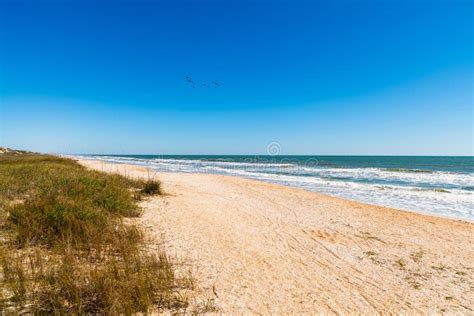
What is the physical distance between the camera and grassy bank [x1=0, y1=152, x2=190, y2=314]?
322cm

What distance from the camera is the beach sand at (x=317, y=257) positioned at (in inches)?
159

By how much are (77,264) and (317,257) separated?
454cm

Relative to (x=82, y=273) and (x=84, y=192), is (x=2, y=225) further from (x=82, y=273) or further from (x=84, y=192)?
(x=82, y=273)

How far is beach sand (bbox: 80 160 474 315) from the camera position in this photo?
13.3 ft

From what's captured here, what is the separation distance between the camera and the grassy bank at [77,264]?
10.6 ft

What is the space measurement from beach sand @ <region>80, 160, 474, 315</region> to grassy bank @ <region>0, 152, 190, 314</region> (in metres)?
0.64

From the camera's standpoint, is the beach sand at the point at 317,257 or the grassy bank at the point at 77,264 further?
the beach sand at the point at 317,257

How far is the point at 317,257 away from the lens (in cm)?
576

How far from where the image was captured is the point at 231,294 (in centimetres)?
397

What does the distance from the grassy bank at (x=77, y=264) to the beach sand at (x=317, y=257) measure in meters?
0.64

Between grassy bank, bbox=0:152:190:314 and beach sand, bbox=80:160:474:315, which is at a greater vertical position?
grassy bank, bbox=0:152:190:314

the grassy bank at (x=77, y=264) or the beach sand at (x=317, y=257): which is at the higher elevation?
the grassy bank at (x=77, y=264)

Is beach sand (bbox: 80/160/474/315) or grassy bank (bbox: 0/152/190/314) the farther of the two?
beach sand (bbox: 80/160/474/315)

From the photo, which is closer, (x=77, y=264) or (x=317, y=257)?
(x=77, y=264)
